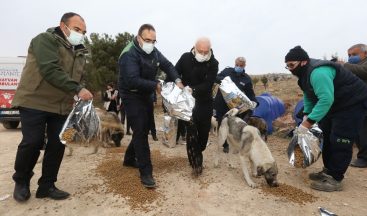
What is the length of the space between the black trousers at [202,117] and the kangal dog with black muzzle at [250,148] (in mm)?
498

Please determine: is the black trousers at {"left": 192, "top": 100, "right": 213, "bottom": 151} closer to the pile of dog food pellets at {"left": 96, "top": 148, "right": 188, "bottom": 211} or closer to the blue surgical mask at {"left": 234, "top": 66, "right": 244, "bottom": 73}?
the pile of dog food pellets at {"left": 96, "top": 148, "right": 188, "bottom": 211}

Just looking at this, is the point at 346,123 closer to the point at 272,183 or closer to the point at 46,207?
the point at 272,183

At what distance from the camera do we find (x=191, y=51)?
519 cm

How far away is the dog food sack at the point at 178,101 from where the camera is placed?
470cm

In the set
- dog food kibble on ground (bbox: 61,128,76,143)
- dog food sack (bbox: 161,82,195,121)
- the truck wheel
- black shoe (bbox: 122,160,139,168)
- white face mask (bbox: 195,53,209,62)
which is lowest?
the truck wheel

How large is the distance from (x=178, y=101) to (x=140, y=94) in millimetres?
523

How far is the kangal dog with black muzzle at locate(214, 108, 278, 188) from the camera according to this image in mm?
4781

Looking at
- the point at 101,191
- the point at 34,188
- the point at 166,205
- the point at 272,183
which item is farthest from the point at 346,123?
the point at 34,188

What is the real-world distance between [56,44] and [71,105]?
0.78 m

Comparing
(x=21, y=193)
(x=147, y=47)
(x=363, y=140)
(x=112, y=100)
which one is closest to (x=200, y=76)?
(x=147, y=47)

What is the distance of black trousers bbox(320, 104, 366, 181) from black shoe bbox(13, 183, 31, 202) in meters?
4.04

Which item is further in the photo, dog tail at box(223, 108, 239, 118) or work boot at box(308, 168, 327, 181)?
dog tail at box(223, 108, 239, 118)

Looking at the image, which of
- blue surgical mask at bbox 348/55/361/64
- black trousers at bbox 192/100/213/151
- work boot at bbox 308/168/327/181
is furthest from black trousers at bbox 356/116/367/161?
black trousers at bbox 192/100/213/151

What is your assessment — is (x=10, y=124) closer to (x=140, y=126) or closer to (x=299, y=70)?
(x=140, y=126)
